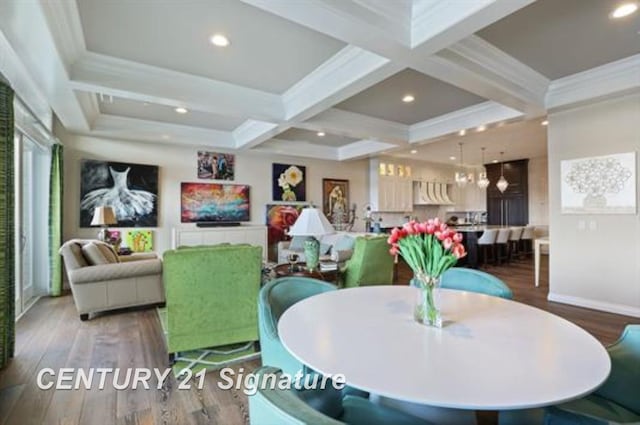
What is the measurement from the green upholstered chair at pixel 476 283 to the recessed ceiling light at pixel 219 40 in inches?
108

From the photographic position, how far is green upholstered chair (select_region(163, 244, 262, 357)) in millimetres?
2729

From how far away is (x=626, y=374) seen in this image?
4.31 feet

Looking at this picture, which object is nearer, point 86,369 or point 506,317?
point 506,317

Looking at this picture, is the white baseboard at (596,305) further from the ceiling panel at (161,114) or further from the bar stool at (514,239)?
the ceiling panel at (161,114)

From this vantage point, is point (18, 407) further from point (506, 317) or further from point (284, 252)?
point (284, 252)

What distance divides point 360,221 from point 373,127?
370cm

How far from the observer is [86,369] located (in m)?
2.66

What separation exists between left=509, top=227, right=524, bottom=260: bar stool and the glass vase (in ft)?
24.7

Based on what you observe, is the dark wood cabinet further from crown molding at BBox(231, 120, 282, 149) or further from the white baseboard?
crown molding at BBox(231, 120, 282, 149)

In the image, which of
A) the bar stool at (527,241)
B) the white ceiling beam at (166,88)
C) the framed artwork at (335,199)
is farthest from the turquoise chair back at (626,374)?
the bar stool at (527,241)

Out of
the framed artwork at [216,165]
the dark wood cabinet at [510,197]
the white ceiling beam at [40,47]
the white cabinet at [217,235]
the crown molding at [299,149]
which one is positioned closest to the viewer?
the white ceiling beam at [40,47]

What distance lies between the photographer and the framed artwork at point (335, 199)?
8.25 metres

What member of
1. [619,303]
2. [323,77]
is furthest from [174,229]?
[619,303]

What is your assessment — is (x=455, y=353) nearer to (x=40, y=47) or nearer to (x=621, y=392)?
(x=621, y=392)
